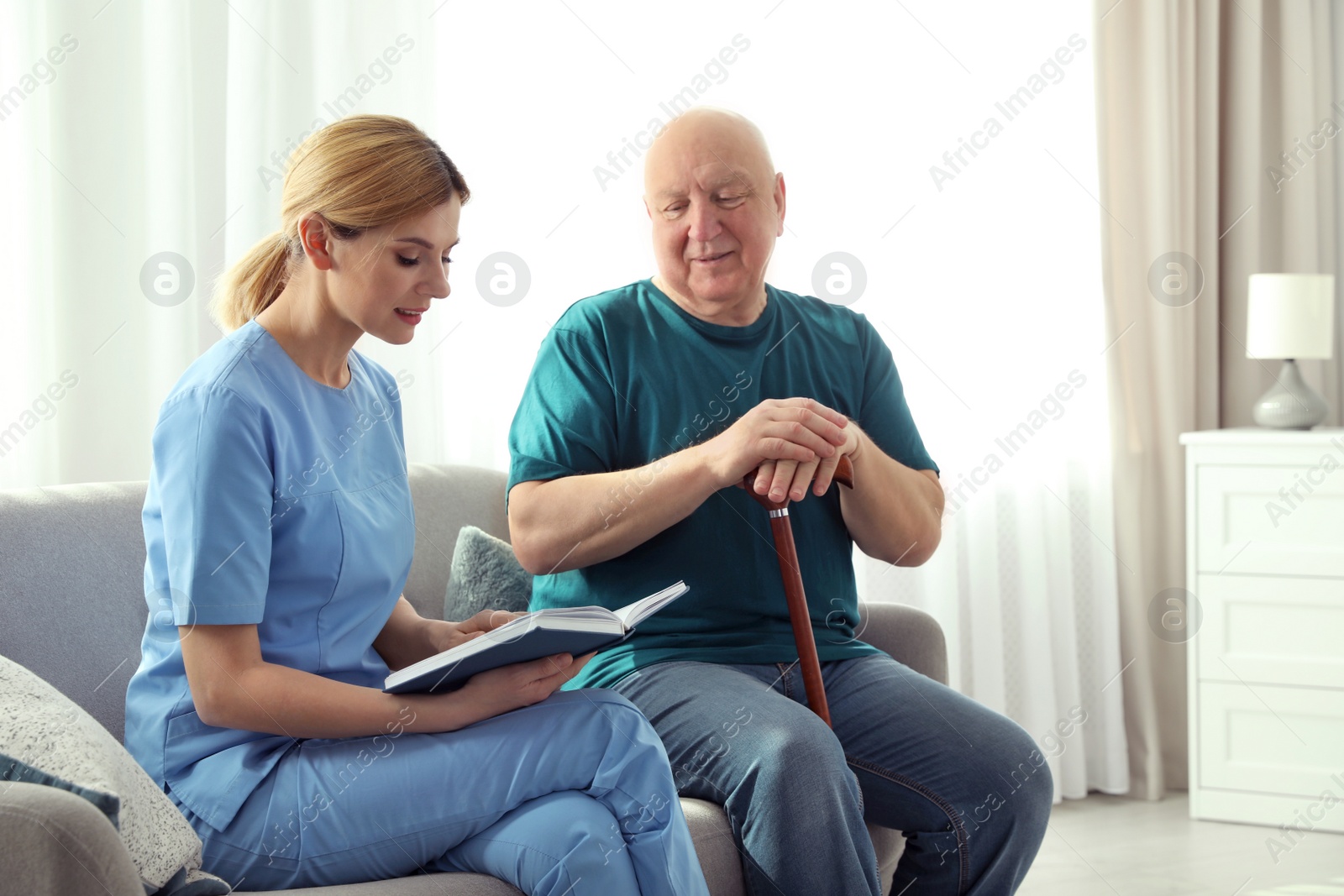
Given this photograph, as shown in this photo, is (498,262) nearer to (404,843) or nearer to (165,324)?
(165,324)

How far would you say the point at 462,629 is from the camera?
1.42m

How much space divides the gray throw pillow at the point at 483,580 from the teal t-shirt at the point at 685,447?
112 mm

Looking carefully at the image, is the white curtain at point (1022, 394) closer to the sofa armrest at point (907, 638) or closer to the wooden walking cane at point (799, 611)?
the sofa armrest at point (907, 638)

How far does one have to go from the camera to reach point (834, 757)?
1.37 metres

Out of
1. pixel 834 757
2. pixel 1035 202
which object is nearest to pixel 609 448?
pixel 834 757

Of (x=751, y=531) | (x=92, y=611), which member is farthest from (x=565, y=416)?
(x=92, y=611)

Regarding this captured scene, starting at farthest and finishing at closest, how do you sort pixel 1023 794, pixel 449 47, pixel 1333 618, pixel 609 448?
pixel 1333 618
pixel 449 47
pixel 609 448
pixel 1023 794

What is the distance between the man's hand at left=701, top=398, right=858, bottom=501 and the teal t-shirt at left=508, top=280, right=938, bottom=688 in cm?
11

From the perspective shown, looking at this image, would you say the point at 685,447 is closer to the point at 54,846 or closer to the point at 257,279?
the point at 257,279

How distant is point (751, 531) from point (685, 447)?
0.49 ft

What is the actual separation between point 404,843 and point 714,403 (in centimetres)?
76

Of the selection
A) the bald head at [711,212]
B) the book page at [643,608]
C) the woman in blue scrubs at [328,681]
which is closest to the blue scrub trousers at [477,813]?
the woman in blue scrubs at [328,681]

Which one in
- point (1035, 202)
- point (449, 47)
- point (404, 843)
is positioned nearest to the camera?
point (404, 843)

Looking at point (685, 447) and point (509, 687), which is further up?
point (685, 447)
